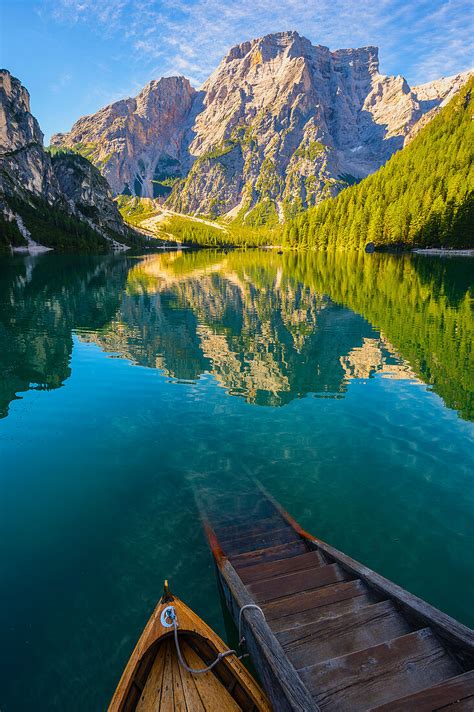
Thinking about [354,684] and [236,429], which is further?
[236,429]

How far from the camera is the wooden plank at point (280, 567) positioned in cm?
841

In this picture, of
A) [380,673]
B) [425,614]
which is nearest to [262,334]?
[425,614]

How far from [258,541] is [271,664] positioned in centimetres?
491

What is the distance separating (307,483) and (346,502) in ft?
5.12

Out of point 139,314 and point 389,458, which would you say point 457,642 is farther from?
point 139,314

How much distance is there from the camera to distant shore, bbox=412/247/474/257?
11904cm

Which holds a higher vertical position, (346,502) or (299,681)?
(299,681)

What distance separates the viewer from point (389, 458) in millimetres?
15234

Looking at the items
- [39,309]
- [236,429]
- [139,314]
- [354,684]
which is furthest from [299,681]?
[39,309]

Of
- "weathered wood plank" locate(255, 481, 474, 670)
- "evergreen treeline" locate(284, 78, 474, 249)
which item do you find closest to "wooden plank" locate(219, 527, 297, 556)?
"weathered wood plank" locate(255, 481, 474, 670)

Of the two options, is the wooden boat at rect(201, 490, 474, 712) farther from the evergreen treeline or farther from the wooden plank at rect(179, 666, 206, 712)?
the evergreen treeline

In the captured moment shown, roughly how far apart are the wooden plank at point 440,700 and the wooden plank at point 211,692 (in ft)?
7.94

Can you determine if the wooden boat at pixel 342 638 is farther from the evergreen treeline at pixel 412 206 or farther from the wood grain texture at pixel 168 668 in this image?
the evergreen treeline at pixel 412 206

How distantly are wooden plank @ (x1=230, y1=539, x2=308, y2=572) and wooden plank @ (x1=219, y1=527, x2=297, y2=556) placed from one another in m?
0.34
